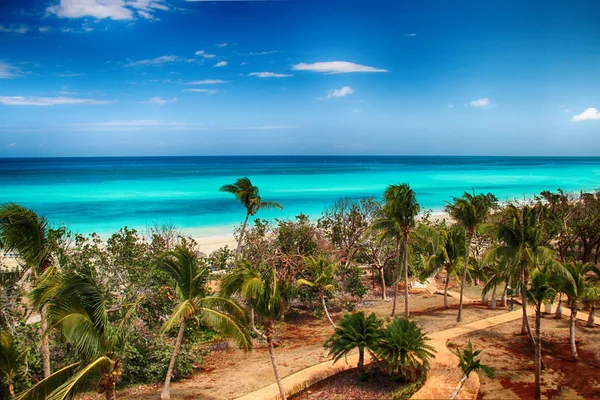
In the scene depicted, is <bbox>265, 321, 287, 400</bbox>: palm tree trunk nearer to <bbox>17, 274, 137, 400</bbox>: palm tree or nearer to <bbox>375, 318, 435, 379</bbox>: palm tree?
<bbox>375, 318, 435, 379</bbox>: palm tree

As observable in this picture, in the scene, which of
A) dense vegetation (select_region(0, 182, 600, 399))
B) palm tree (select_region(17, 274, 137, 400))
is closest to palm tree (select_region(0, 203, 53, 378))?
dense vegetation (select_region(0, 182, 600, 399))

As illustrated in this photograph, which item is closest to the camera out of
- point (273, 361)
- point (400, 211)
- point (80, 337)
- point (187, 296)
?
point (80, 337)

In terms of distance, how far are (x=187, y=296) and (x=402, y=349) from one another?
692 centimetres

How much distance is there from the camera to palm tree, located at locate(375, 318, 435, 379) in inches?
502

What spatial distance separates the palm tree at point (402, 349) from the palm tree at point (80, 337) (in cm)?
803

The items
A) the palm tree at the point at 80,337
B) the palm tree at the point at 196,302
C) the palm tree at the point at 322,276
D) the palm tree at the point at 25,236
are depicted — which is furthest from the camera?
the palm tree at the point at 322,276

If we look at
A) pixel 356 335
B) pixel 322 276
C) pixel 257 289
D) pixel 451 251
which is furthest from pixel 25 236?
pixel 451 251

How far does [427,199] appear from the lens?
226ft

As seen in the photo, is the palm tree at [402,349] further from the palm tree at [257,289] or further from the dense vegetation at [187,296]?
the palm tree at [257,289]

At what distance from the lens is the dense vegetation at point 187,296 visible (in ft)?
29.3

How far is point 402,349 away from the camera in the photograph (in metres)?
12.8

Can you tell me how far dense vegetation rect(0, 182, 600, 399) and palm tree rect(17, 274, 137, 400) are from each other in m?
0.02

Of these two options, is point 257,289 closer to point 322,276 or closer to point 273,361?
point 273,361

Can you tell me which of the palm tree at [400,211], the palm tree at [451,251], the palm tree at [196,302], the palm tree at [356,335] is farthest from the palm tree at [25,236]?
the palm tree at [451,251]
